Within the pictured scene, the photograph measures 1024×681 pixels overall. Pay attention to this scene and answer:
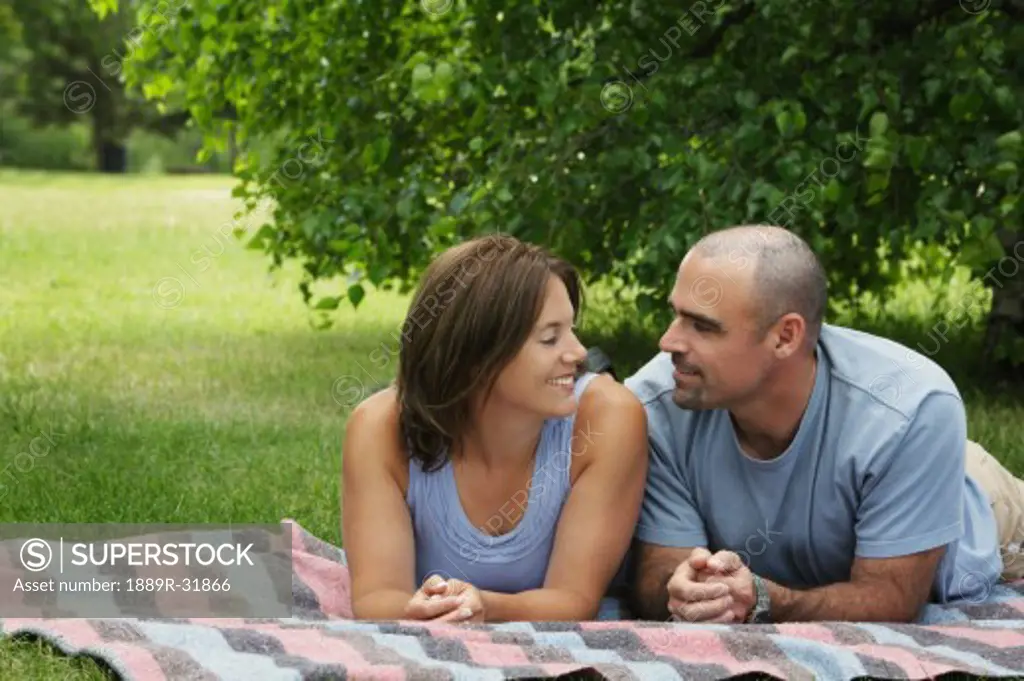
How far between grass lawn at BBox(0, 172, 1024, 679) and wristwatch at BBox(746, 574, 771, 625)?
1450 mm

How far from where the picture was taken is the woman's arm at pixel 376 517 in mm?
3977

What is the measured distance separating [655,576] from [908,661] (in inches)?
27.3

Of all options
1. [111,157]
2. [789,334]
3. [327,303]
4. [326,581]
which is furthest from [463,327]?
[111,157]

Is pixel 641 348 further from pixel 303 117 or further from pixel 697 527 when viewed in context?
pixel 697 527

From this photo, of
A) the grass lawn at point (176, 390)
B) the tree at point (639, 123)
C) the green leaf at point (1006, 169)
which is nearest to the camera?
the grass lawn at point (176, 390)

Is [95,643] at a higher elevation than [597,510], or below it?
below

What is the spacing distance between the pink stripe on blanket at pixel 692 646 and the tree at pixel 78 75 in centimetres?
3607

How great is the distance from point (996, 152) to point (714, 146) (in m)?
1.23

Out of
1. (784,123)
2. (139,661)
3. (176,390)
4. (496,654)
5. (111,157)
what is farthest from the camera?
(111,157)

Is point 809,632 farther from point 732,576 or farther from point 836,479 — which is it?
point 836,479

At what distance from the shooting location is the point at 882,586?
3941mm

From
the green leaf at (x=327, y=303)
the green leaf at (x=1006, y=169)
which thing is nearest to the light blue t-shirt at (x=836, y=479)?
the green leaf at (x=1006, y=169)

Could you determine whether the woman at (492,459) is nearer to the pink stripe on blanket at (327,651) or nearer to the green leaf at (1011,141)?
the pink stripe on blanket at (327,651)

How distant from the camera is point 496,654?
3598 mm
